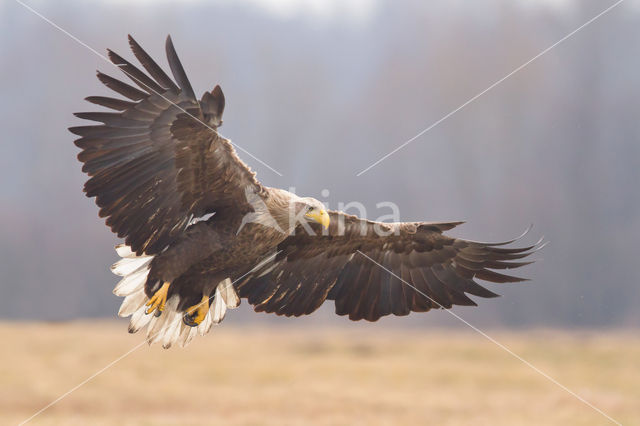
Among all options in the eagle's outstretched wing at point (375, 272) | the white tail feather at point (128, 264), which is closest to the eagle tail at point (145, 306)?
the white tail feather at point (128, 264)

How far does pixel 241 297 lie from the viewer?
6.16 metres

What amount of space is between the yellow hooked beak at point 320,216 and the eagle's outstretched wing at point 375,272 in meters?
0.70

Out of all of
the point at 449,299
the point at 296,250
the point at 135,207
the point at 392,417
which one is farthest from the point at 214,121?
the point at 392,417

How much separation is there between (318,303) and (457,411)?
8773mm

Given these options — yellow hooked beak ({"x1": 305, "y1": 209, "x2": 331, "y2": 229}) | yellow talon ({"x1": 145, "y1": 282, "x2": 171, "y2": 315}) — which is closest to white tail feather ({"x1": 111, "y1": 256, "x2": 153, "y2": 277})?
yellow talon ({"x1": 145, "y1": 282, "x2": 171, "y2": 315})

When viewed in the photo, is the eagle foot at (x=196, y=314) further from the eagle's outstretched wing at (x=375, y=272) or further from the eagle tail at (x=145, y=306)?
the eagle's outstretched wing at (x=375, y=272)

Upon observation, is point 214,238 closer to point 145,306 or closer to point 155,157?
point 155,157

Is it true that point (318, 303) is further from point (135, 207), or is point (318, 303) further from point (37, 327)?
point (37, 327)

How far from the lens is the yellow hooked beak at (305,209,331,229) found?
17.2ft

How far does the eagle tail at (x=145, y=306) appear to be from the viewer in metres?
5.58

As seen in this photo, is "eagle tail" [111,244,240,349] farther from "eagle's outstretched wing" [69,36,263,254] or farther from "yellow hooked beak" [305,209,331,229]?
"yellow hooked beak" [305,209,331,229]

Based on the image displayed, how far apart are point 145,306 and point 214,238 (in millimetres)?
1141

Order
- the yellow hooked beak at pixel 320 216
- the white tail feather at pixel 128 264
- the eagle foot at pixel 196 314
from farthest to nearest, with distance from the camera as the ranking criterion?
the eagle foot at pixel 196 314, the white tail feather at pixel 128 264, the yellow hooked beak at pixel 320 216

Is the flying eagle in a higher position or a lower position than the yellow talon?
higher
